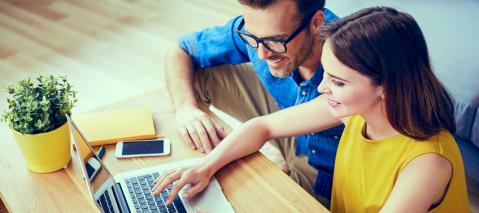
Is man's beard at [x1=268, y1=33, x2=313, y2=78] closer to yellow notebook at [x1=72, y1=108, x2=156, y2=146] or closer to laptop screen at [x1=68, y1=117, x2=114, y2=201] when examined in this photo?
yellow notebook at [x1=72, y1=108, x2=156, y2=146]

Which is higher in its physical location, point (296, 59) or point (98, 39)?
point (296, 59)

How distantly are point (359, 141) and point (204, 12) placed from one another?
2.05 metres

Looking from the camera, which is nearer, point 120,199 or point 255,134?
point 120,199

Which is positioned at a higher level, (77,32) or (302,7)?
(302,7)

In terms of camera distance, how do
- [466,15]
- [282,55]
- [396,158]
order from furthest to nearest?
[466,15] < [282,55] < [396,158]

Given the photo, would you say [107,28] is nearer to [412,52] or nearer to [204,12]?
[204,12]

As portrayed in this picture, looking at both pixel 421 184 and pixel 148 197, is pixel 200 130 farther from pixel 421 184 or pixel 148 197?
pixel 421 184

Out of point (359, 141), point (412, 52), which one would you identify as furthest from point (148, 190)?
point (412, 52)

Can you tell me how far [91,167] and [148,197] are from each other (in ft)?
0.47

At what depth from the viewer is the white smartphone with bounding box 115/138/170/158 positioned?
52.6 inches

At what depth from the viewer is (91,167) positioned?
116cm

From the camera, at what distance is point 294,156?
1.80 metres

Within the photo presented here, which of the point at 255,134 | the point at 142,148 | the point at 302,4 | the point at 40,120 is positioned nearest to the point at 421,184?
the point at 255,134

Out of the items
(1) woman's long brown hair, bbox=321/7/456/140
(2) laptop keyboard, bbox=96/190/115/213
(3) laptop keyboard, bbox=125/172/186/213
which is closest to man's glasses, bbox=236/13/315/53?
(1) woman's long brown hair, bbox=321/7/456/140
